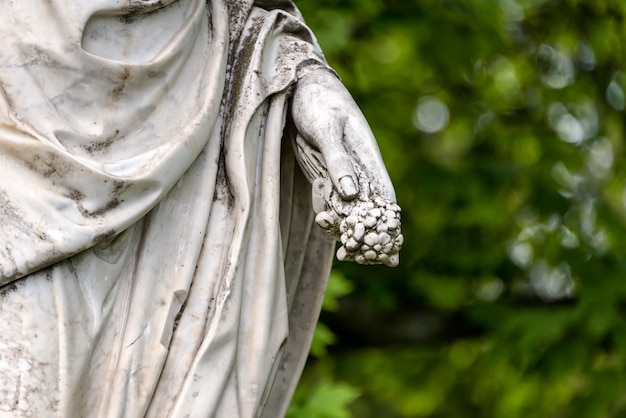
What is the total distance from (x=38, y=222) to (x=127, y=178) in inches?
9.2

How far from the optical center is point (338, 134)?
348 cm

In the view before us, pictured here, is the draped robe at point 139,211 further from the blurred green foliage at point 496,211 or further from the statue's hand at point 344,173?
the blurred green foliage at point 496,211

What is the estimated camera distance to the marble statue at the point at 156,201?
127 inches

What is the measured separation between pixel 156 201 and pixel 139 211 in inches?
2.2

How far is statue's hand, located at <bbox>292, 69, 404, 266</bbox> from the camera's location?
3.29 metres

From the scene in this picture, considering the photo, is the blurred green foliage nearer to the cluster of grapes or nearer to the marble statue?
the marble statue

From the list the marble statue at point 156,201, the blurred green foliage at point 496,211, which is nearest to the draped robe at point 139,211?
the marble statue at point 156,201

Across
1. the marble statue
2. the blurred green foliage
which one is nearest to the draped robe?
the marble statue

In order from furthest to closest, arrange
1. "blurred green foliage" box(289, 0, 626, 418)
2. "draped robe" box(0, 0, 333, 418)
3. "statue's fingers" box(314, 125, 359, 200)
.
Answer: "blurred green foliage" box(289, 0, 626, 418), "statue's fingers" box(314, 125, 359, 200), "draped robe" box(0, 0, 333, 418)

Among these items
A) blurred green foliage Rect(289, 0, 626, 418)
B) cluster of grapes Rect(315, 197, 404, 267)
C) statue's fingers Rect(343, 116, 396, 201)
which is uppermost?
statue's fingers Rect(343, 116, 396, 201)

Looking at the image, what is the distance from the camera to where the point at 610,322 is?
699 centimetres

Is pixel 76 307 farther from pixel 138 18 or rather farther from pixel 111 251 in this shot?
pixel 138 18

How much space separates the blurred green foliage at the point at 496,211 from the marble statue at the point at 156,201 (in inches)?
124

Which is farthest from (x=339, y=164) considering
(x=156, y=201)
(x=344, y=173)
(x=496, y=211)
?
(x=496, y=211)
